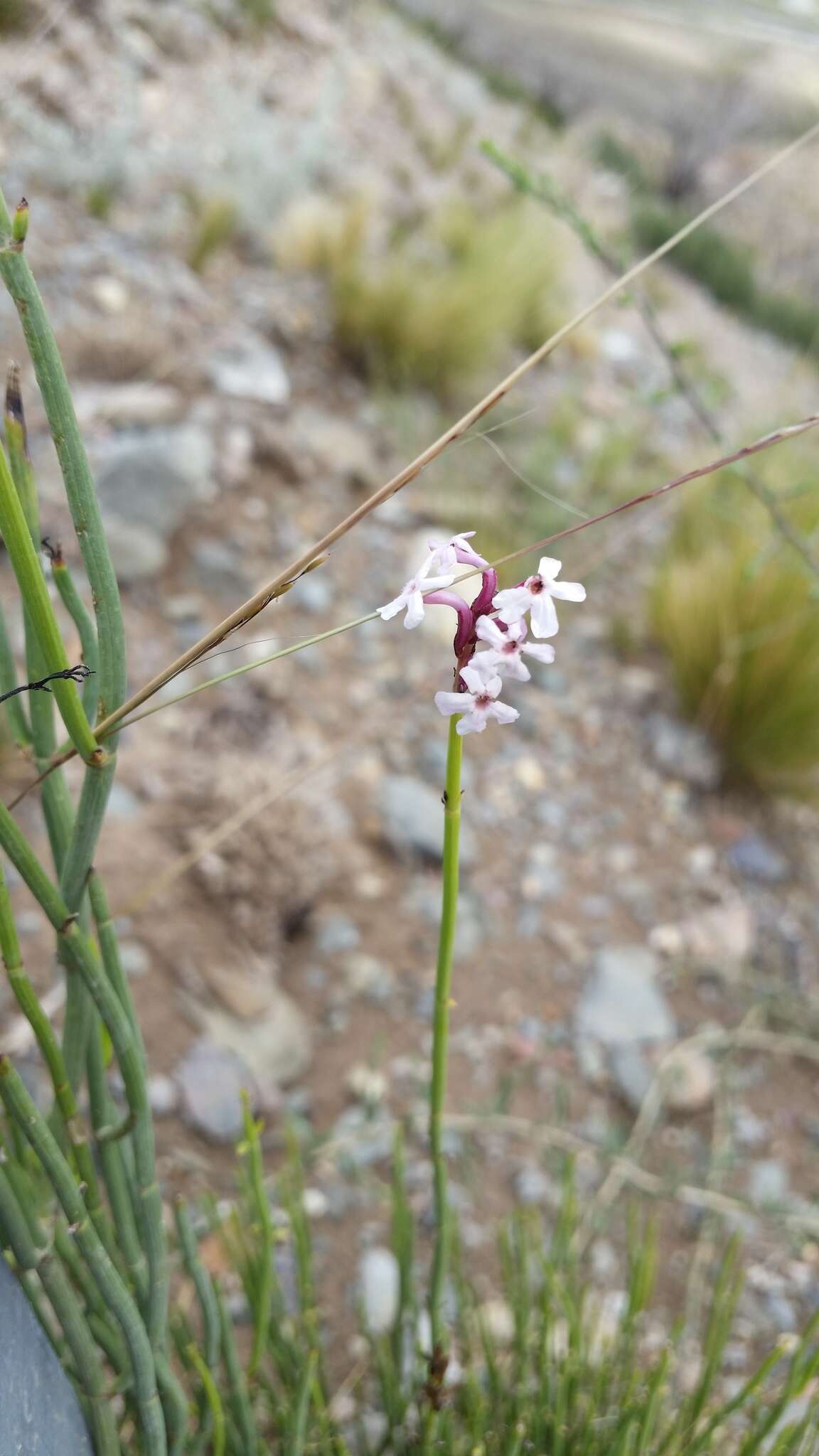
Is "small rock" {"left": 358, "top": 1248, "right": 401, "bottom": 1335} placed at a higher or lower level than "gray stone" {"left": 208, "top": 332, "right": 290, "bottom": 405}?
lower

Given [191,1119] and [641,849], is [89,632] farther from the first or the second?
[641,849]

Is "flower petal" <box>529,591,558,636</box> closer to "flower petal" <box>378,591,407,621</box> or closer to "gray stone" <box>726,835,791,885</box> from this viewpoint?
"flower petal" <box>378,591,407,621</box>

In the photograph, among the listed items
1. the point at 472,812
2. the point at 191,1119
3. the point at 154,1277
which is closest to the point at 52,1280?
the point at 154,1277

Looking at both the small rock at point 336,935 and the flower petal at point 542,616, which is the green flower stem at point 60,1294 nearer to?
the flower petal at point 542,616

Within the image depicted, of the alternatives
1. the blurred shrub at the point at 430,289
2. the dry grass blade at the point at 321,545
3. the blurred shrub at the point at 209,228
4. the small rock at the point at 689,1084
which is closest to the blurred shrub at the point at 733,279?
the blurred shrub at the point at 430,289

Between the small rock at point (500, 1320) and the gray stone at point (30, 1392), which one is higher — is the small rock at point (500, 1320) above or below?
above

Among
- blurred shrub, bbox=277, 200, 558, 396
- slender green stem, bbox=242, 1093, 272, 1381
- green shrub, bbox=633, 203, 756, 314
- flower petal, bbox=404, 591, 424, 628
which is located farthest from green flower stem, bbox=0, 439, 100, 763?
green shrub, bbox=633, 203, 756, 314
